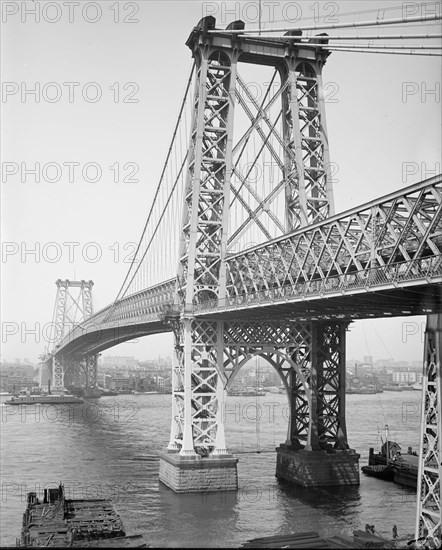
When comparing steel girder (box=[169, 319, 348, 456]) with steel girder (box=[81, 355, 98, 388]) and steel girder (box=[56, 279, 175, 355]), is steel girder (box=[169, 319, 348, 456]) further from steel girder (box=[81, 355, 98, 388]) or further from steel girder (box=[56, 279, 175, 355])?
steel girder (box=[81, 355, 98, 388])

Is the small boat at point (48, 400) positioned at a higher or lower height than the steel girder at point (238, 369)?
lower

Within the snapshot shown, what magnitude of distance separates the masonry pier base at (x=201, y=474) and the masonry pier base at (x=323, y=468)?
12.4 ft

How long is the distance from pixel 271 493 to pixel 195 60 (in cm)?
2465

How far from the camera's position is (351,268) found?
34.0 meters

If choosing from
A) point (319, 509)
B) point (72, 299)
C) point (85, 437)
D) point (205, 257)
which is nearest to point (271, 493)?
point (319, 509)

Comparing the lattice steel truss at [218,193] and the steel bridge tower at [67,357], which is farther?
the steel bridge tower at [67,357]

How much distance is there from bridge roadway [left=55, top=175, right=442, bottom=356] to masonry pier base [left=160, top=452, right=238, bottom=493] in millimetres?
7604

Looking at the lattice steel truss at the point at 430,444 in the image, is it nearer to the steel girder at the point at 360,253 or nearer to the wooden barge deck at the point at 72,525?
the steel girder at the point at 360,253

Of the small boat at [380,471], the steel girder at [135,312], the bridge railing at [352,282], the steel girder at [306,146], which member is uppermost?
the steel girder at [306,146]

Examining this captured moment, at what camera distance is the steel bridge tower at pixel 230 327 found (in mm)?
42438

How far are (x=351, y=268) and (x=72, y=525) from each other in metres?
15.8

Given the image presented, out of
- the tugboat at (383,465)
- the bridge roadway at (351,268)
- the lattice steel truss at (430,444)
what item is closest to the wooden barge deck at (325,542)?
the lattice steel truss at (430,444)

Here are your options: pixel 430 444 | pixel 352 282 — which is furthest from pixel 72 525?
pixel 430 444

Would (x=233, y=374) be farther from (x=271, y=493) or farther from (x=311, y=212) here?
(x=311, y=212)
